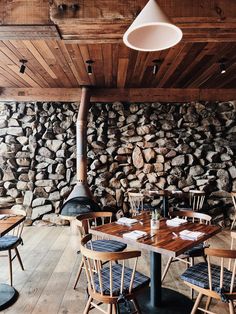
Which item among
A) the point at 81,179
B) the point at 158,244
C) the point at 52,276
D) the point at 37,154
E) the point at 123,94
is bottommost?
the point at 52,276

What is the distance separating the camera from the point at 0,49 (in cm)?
337

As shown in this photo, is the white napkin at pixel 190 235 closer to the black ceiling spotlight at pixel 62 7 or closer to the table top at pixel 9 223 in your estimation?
the table top at pixel 9 223

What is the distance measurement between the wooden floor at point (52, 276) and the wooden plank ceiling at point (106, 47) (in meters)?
2.44

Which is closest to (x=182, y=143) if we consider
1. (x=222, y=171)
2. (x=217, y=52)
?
(x=222, y=171)

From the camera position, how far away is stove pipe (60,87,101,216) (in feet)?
14.9

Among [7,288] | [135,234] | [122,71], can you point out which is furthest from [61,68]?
[7,288]

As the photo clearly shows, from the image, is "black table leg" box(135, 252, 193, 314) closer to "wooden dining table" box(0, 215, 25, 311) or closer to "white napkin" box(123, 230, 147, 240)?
"white napkin" box(123, 230, 147, 240)

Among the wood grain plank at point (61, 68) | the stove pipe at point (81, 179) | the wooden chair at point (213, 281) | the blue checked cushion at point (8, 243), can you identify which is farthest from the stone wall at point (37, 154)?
the wooden chair at point (213, 281)

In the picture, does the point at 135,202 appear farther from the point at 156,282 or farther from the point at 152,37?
the point at 152,37

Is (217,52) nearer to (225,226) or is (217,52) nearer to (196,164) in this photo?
(196,164)

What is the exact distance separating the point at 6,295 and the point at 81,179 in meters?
2.48

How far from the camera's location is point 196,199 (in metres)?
5.14

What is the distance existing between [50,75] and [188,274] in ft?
12.1

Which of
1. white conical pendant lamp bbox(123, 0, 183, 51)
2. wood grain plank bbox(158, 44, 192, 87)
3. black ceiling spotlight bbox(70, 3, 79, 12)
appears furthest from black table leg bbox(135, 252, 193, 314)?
wood grain plank bbox(158, 44, 192, 87)
